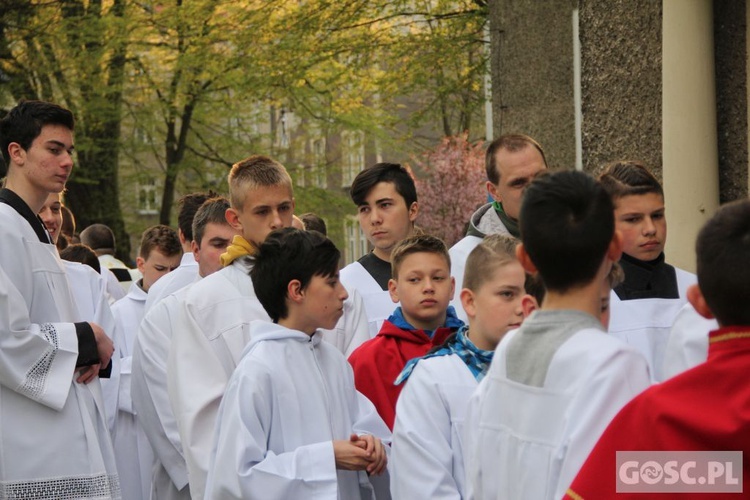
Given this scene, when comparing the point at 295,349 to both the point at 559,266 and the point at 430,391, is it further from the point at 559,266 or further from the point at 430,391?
the point at 559,266

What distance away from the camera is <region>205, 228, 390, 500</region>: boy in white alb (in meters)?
4.54

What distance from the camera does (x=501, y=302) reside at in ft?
14.4

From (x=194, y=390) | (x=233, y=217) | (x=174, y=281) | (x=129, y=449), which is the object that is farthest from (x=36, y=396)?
(x=174, y=281)

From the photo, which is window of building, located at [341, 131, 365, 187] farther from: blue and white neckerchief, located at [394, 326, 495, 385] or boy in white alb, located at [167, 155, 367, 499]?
blue and white neckerchief, located at [394, 326, 495, 385]

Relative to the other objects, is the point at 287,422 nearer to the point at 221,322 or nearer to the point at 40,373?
the point at 221,322

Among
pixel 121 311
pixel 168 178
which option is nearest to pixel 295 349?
pixel 121 311

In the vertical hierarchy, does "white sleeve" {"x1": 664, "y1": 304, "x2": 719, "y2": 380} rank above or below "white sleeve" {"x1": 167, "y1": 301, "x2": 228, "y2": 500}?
above

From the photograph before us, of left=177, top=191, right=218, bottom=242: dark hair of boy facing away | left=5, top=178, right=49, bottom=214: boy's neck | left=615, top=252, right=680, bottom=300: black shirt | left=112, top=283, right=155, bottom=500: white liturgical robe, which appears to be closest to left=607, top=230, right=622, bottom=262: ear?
left=615, top=252, right=680, bottom=300: black shirt

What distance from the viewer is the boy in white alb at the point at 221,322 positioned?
5.39 meters

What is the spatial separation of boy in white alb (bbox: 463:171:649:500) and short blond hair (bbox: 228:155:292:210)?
2700 mm

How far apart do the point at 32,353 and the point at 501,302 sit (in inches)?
86.2

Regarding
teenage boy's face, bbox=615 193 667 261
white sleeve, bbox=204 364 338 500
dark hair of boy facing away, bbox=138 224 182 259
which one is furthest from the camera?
dark hair of boy facing away, bbox=138 224 182 259

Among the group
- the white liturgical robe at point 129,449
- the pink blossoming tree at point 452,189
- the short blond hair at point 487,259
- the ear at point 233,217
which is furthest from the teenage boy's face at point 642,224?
the pink blossoming tree at point 452,189

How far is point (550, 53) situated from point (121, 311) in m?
4.55
